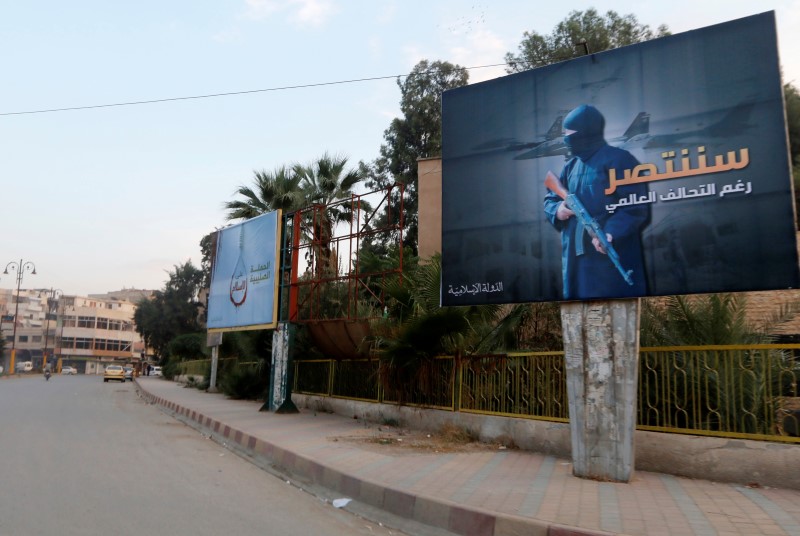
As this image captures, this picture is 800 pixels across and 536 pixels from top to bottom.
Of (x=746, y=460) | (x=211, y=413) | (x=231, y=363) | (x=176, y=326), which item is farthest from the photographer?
(x=176, y=326)

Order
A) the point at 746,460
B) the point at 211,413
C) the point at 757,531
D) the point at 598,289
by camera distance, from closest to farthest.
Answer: the point at 757,531 < the point at 746,460 < the point at 598,289 < the point at 211,413

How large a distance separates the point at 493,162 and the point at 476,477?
4.19 metres

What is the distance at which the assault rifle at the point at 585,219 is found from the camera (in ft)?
22.3

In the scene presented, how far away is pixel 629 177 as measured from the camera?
6859 mm

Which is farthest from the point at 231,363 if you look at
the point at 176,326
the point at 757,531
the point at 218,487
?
the point at 176,326

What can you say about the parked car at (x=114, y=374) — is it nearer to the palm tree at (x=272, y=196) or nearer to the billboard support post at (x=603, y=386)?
the palm tree at (x=272, y=196)

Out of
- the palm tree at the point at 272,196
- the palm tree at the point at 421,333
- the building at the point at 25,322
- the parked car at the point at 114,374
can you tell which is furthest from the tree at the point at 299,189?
the building at the point at 25,322

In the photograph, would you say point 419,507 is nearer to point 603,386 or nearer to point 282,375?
point 603,386

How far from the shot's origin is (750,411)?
6.45 metres

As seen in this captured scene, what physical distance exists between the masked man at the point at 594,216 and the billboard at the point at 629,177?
0.01m

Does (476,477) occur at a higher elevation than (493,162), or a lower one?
lower

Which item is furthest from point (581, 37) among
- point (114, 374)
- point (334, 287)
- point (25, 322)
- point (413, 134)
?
point (25, 322)

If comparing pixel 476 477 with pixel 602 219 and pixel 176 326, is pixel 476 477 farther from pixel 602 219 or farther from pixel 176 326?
pixel 176 326

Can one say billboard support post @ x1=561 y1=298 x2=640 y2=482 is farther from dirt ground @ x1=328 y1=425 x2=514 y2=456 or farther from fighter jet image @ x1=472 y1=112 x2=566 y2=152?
fighter jet image @ x1=472 y1=112 x2=566 y2=152
